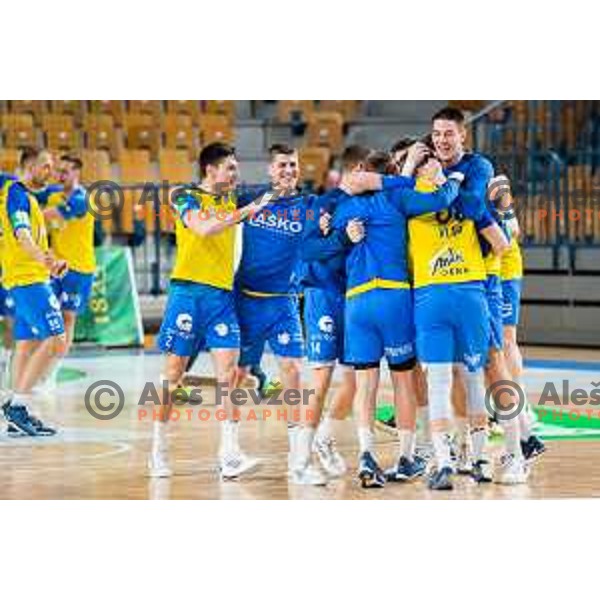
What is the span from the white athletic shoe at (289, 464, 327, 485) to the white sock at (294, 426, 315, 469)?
23 mm

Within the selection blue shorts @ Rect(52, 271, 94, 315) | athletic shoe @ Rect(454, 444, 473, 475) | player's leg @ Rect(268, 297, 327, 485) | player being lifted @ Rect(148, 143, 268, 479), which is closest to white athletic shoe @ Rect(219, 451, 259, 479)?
player being lifted @ Rect(148, 143, 268, 479)

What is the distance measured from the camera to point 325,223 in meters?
9.12

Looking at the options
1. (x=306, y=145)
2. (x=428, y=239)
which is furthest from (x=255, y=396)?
(x=306, y=145)

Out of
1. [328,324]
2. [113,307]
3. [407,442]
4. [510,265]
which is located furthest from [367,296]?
[113,307]

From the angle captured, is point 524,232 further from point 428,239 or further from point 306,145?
point 428,239

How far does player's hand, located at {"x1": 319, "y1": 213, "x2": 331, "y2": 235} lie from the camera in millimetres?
9117

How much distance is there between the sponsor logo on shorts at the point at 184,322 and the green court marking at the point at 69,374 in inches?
258

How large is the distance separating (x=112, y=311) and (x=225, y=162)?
1016cm

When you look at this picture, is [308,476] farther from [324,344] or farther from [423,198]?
[423,198]

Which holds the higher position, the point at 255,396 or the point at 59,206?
the point at 59,206

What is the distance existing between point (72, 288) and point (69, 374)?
2021 millimetres

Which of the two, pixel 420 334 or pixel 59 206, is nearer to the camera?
pixel 420 334

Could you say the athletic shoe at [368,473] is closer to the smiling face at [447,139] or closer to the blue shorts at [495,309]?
the blue shorts at [495,309]

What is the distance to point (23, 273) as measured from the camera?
11.9m
